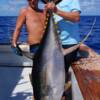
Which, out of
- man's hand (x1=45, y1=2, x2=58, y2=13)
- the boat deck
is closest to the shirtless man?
the boat deck

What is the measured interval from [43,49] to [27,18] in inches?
27.8

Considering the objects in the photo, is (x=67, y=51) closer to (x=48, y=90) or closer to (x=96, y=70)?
(x=48, y=90)

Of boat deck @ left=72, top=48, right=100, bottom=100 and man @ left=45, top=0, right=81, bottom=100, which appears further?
boat deck @ left=72, top=48, right=100, bottom=100

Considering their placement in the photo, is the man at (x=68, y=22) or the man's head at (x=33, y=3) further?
the man's head at (x=33, y=3)

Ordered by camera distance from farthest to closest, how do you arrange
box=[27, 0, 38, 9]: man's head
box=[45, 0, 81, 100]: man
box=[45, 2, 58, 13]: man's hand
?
box=[27, 0, 38, 9]: man's head
box=[45, 0, 81, 100]: man
box=[45, 2, 58, 13]: man's hand

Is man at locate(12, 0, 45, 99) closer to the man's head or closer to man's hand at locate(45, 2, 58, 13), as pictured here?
the man's head

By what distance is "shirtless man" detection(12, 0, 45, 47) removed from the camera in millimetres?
3342

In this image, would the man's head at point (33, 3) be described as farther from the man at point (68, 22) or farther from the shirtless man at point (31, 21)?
the man at point (68, 22)

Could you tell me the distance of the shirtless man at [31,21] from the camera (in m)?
3.34

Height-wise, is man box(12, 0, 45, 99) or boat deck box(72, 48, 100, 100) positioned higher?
man box(12, 0, 45, 99)

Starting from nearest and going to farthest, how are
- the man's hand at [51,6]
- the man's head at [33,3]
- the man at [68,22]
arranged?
the man's hand at [51,6]
the man at [68,22]
the man's head at [33,3]

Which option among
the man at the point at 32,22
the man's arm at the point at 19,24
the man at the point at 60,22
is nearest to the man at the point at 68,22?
the man at the point at 60,22

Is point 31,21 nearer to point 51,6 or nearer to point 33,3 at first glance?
point 33,3

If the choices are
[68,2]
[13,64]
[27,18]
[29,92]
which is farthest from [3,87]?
[68,2]
